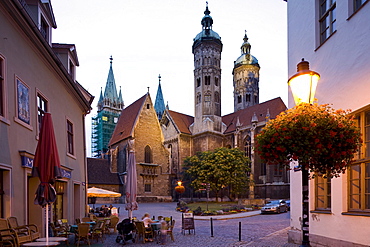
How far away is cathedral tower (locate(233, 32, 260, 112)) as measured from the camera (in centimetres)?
7569

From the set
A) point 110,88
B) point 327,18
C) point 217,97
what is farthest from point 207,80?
point 327,18

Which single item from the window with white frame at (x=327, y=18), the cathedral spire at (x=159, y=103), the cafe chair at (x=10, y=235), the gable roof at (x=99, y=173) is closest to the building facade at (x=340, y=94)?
the window with white frame at (x=327, y=18)

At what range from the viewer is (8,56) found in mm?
9508

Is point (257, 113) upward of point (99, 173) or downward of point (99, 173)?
upward

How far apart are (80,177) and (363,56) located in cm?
1538

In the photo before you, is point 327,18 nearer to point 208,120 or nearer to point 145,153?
point 145,153

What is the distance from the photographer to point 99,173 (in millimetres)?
51719

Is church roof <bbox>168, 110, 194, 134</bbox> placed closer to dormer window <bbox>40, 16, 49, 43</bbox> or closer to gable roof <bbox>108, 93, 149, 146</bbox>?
gable roof <bbox>108, 93, 149, 146</bbox>

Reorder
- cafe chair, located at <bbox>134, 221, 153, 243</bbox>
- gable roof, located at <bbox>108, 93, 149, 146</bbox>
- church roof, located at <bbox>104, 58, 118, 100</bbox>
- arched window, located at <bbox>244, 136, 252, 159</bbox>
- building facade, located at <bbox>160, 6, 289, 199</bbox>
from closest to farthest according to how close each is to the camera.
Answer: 1. cafe chair, located at <bbox>134, 221, 153, 243</bbox>
2. gable roof, located at <bbox>108, 93, 149, 146</bbox>
3. arched window, located at <bbox>244, 136, 252, 159</bbox>
4. building facade, located at <bbox>160, 6, 289, 199</bbox>
5. church roof, located at <bbox>104, 58, 118, 100</bbox>

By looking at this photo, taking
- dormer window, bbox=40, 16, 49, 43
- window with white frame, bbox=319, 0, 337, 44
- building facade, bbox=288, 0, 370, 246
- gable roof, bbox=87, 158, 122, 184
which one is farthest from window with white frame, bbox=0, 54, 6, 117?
gable roof, bbox=87, 158, 122, 184

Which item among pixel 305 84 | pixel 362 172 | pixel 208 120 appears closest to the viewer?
pixel 305 84

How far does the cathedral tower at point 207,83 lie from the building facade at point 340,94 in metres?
47.1

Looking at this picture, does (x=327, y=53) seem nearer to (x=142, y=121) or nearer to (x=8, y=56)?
(x=8, y=56)

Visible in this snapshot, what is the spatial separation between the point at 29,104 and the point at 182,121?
52461 mm
